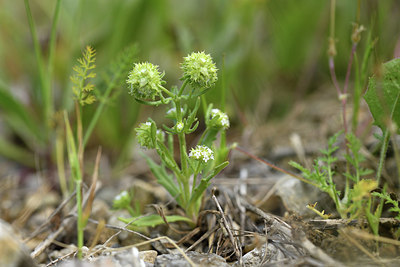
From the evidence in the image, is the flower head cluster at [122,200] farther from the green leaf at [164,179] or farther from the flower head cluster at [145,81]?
the flower head cluster at [145,81]

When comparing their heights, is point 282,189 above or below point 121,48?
below

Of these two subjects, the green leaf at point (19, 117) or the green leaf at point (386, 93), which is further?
the green leaf at point (19, 117)

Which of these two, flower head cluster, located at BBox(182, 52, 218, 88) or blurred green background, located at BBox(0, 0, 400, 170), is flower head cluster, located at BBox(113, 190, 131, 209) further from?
blurred green background, located at BBox(0, 0, 400, 170)

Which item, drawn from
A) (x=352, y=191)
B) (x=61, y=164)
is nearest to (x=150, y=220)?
(x=352, y=191)

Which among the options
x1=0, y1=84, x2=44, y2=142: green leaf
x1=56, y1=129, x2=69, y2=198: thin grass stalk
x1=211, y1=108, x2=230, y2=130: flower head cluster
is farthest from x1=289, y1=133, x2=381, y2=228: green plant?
x1=0, y1=84, x2=44, y2=142: green leaf

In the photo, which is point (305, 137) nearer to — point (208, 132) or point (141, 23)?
point (208, 132)

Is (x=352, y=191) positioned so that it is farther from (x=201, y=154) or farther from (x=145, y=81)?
(x=145, y=81)

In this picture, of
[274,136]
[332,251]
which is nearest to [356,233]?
[332,251]

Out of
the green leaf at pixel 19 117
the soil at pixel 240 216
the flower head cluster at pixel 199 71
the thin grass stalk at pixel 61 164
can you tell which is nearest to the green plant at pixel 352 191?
the soil at pixel 240 216
